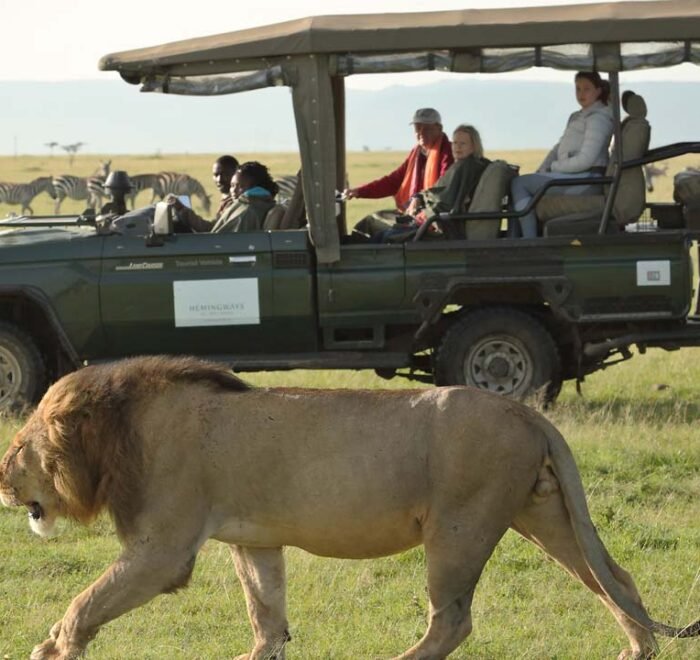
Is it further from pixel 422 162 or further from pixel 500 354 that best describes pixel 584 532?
pixel 422 162

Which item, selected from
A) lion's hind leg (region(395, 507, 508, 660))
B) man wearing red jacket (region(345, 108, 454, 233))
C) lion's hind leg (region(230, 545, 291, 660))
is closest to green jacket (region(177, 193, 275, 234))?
man wearing red jacket (region(345, 108, 454, 233))

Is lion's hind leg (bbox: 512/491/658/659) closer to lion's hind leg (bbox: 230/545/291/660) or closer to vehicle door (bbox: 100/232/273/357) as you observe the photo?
lion's hind leg (bbox: 230/545/291/660)

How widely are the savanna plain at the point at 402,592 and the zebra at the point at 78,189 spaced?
1268 inches

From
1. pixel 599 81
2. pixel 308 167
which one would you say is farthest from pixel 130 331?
pixel 599 81

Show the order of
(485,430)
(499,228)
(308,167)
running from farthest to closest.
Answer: (499,228)
(308,167)
(485,430)

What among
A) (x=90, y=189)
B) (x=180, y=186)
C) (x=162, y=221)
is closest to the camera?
(x=162, y=221)

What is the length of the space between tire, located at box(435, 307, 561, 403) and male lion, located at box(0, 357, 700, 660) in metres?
4.87

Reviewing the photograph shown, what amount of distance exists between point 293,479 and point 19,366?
17.6ft

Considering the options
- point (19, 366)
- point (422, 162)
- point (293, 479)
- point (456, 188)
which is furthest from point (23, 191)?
point (293, 479)

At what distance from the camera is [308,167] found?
9.59 m

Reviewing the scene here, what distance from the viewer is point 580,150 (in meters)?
9.98

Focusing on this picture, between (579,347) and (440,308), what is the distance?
95 centimetres

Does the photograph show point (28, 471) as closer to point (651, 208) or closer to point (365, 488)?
point (365, 488)

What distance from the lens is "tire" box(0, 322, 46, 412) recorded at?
10.0m
